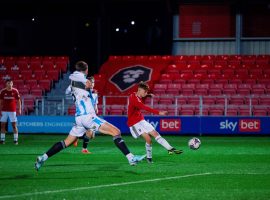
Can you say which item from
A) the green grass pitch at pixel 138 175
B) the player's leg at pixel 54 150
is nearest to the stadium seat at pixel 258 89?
the green grass pitch at pixel 138 175

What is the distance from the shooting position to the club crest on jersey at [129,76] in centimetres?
3712

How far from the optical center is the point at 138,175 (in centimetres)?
1426

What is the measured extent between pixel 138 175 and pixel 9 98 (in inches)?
455

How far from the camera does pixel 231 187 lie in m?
12.2

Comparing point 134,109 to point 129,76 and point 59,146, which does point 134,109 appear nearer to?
point 59,146

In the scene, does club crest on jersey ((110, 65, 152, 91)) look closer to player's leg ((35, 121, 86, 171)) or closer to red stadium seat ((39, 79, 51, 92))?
red stadium seat ((39, 79, 51, 92))

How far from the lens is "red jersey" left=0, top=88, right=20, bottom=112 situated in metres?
24.6

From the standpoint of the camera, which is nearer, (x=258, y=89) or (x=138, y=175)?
(x=138, y=175)

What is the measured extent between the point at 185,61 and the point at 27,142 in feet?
45.6

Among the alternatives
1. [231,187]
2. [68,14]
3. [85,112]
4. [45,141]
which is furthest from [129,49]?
[231,187]

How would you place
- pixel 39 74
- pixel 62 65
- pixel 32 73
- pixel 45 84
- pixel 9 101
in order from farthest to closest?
pixel 62 65, pixel 32 73, pixel 39 74, pixel 45 84, pixel 9 101

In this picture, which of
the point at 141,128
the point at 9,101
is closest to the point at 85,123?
the point at 141,128

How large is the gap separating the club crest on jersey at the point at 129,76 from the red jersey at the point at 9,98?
12766 mm

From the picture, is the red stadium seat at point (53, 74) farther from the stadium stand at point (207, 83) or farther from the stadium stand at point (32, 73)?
the stadium stand at point (207, 83)
